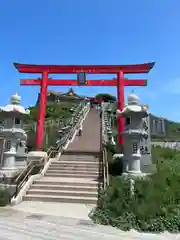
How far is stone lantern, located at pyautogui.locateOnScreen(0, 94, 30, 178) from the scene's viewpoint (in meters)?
10.0

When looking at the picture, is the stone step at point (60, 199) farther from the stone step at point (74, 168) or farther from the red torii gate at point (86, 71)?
the red torii gate at point (86, 71)

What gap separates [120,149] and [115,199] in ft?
22.5

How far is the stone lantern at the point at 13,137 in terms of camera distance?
33.0 ft

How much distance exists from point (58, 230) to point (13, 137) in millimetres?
5945

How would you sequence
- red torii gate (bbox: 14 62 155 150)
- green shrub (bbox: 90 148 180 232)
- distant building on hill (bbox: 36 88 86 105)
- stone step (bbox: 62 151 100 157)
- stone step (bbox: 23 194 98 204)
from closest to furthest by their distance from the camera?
green shrub (bbox: 90 148 180 232) < stone step (bbox: 23 194 98 204) < stone step (bbox: 62 151 100 157) < red torii gate (bbox: 14 62 155 150) < distant building on hill (bbox: 36 88 86 105)

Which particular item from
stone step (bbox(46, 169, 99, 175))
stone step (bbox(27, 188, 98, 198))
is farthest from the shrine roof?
stone step (bbox(27, 188, 98, 198))

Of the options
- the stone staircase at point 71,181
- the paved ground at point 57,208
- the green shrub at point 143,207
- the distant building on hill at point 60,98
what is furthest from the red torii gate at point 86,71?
the distant building on hill at point 60,98

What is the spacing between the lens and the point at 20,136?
10531mm

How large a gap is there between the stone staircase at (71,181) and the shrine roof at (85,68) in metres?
→ 7.16

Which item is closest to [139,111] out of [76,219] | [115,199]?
[115,199]

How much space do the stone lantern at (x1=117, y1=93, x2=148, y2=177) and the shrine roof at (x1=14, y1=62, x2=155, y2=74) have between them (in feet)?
27.2

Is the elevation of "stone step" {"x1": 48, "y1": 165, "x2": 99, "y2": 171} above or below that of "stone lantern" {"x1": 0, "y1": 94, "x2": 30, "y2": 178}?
below

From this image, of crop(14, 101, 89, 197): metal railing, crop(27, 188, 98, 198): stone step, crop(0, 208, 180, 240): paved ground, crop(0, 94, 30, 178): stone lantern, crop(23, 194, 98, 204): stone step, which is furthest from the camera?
crop(0, 94, 30, 178): stone lantern

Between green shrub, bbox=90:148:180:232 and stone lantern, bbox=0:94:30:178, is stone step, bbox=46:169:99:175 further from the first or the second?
green shrub, bbox=90:148:180:232
